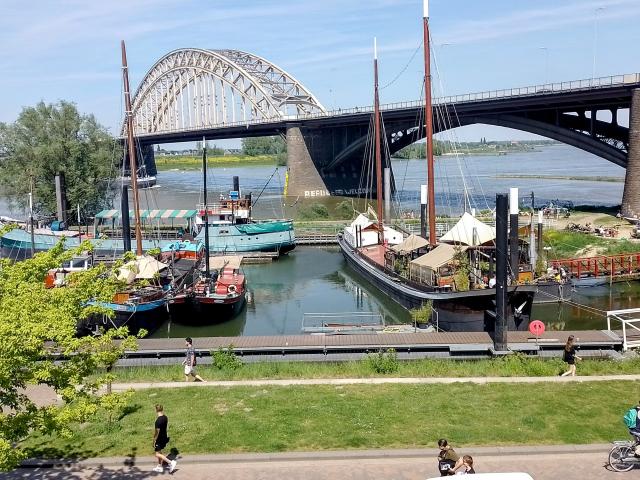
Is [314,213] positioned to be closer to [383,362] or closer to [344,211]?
[344,211]

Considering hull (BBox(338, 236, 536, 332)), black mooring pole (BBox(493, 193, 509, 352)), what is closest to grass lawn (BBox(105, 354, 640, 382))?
black mooring pole (BBox(493, 193, 509, 352))

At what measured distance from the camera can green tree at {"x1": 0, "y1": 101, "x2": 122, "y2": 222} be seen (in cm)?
5975

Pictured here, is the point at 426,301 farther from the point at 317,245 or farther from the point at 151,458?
the point at 317,245

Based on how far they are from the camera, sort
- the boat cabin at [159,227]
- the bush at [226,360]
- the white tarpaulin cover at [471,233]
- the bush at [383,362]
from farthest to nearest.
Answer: the boat cabin at [159,227], the white tarpaulin cover at [471,233], the bush at [226,360], the bush at [383,362]

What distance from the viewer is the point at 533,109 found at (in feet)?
197

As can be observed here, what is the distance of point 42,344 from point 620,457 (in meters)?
10.4

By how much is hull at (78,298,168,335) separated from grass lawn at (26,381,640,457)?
11071mm

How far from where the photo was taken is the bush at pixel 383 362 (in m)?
19.4

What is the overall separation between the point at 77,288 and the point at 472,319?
749 inches

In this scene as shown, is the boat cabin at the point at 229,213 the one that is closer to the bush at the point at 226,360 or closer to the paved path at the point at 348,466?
the bush at the point at 226,360

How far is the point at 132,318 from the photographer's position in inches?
1151

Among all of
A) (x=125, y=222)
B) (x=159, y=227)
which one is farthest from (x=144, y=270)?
(x=159, y=227)

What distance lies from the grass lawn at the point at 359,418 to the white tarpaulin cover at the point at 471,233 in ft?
52.7

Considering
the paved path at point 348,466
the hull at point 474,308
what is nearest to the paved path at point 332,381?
the paved path at point 348,466
